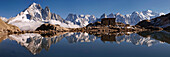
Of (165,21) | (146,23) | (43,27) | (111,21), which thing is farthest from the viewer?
(146,23)

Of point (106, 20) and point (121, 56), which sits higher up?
point (106, 20)

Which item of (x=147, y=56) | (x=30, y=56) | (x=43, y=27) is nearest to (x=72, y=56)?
(x=30, y=56)

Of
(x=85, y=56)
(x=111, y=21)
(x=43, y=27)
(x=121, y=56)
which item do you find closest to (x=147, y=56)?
(x=121, y=56)

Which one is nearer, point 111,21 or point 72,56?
point 72,56

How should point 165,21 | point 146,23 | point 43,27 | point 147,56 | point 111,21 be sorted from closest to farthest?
point 147,56
point 43,27
point 111,21
point 165,21
point 146,23

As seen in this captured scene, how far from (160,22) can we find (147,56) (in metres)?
155

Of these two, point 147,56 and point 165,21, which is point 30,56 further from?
point 165,21

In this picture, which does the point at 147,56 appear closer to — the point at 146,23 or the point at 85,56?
the point at 85,56

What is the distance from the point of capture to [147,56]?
9617 mm

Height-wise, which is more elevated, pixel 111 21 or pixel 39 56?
pixel 111 21

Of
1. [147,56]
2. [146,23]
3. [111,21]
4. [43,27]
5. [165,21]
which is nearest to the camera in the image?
[147,56]

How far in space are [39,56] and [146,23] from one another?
17006cm

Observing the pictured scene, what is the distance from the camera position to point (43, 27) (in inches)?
3359

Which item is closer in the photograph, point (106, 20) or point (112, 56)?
point (112, 56)
